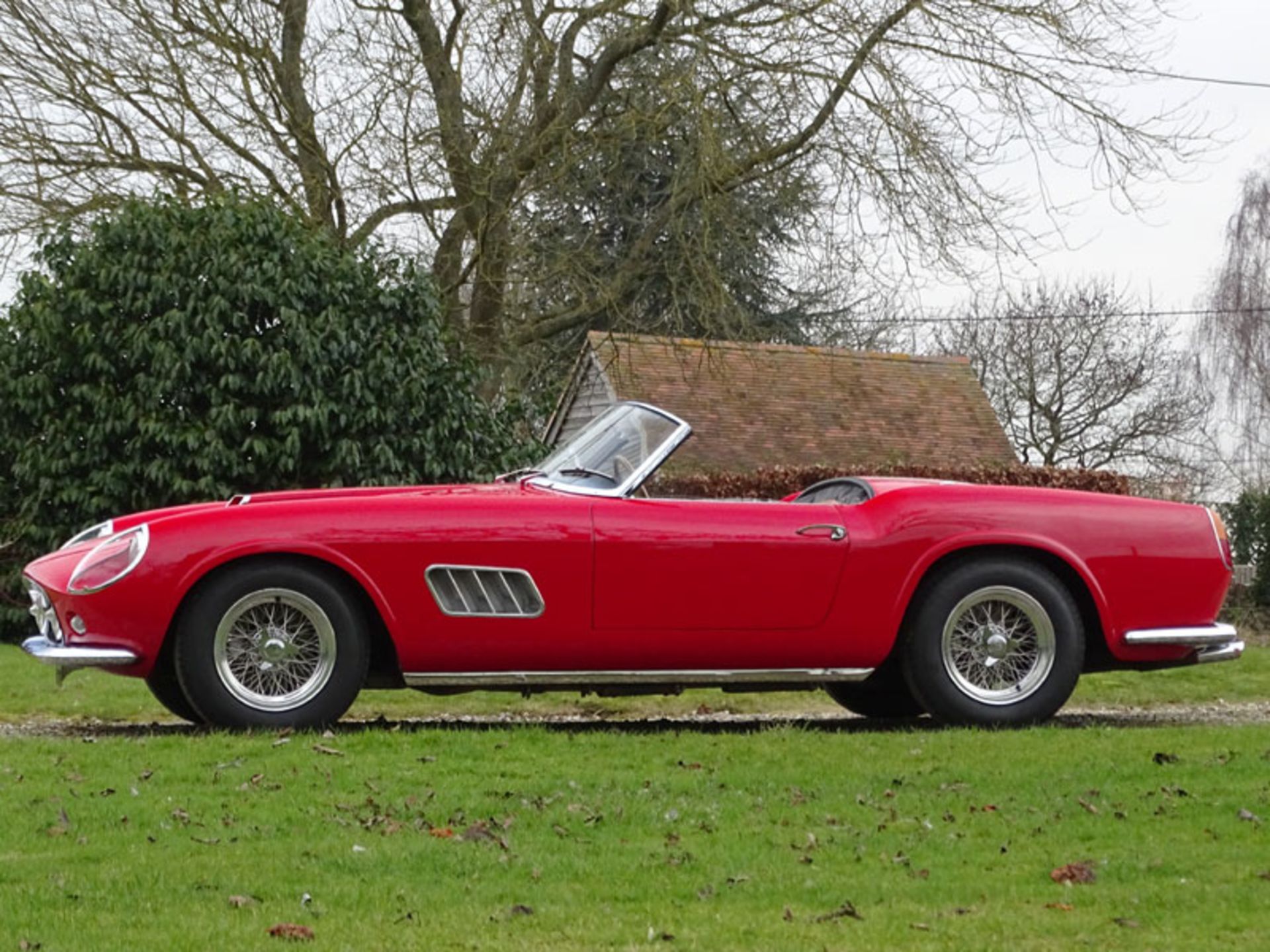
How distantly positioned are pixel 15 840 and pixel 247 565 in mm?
2276

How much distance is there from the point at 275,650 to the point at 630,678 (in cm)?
153

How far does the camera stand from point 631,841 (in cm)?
544

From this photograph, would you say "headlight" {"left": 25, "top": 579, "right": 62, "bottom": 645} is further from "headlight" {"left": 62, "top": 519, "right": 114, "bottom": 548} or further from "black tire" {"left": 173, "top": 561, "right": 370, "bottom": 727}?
"black tire" {"left": 173, "top": 561, "right": 370, "bottom": 727}

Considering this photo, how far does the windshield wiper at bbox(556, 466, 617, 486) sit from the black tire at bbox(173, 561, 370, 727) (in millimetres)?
1192

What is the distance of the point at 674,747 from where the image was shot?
727cm

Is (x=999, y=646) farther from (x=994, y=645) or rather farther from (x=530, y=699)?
(x=530, y=699)

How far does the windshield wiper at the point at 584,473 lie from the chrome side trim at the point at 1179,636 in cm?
245

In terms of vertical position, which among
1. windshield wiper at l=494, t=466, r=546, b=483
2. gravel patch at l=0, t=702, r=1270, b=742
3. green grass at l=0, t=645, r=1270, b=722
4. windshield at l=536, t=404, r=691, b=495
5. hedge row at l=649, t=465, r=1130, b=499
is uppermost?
windshield at l=536, t=404, r=691, b=495

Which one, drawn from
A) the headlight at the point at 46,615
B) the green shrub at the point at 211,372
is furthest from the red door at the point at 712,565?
the green shrub at the point at 211,372

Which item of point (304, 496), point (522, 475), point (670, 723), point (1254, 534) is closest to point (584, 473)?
point (522, 475)

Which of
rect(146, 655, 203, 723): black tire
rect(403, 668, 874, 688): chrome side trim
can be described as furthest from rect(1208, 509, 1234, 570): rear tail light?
rect(146, 655, 203, 723): black tire

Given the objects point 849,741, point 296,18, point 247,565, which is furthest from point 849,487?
point 296,18

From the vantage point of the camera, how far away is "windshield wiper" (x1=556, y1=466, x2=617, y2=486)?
8055mm

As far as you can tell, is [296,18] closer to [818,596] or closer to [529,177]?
[529,177]
